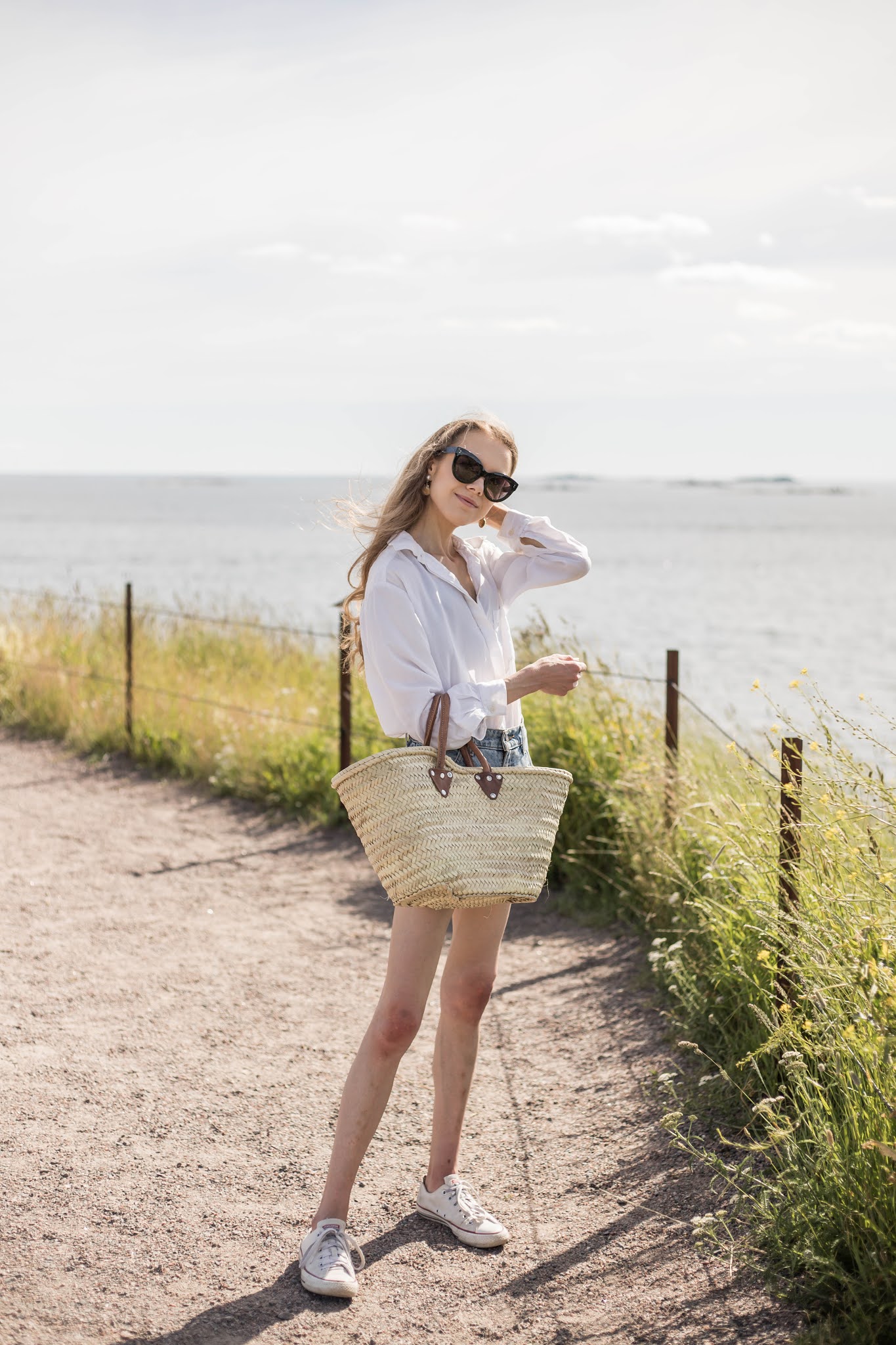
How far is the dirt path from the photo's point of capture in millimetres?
2809

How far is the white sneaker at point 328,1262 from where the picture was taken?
9.27ft

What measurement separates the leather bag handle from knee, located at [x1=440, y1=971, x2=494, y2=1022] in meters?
0.49

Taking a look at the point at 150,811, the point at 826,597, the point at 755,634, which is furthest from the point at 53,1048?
the point at 826,597

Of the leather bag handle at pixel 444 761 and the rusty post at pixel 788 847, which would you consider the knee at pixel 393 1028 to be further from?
the rusty post at pixel 788 847

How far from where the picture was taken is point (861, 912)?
322 centimetres

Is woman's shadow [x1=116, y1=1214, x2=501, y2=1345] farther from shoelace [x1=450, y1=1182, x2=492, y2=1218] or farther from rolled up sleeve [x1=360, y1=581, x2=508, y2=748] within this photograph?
rolled up sleeve [x1=360, y1=581, x2=508, y2=748]

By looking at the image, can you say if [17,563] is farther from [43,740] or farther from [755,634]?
[43,740]

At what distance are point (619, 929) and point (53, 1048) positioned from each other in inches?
99.0

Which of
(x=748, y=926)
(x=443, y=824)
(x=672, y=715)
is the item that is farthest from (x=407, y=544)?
(x=672, y=715)

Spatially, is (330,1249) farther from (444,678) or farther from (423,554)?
(423,554)

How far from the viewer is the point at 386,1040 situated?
2.84 m

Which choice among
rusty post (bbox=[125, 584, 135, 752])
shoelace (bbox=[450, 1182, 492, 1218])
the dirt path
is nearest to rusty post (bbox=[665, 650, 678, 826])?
the dirt path

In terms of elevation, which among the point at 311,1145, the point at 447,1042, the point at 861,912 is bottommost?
the point at 311,1145

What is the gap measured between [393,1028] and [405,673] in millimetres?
827
